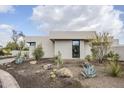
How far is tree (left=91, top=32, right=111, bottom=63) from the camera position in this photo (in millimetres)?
19578

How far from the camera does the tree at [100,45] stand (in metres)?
19.6

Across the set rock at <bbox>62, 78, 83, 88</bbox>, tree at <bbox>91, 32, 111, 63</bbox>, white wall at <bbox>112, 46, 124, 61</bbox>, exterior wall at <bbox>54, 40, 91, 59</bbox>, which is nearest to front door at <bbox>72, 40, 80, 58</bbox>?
exterior wall at <bbox>54, 40, 91, 59</bbox>

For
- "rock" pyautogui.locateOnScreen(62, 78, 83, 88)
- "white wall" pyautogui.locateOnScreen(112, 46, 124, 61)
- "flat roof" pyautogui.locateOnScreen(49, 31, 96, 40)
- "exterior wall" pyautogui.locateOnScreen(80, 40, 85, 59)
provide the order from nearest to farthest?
1. "rock" pyautogui.locateOnScreen(62, 78, 83, 88)
2. "white wall" pyautogui.locateOnScreen(112, 46, 124, 61)
3. "flat roof" pyautogui.locateOnScreen(49, 31, 96, 40)
4. "exterior wall" pyautogui.locateOnScreen(80, 40, 85, 59)

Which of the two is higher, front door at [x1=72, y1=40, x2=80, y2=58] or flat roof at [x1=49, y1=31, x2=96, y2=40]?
flat roof at [x1=49, y1=31, x2=96, y2=40]

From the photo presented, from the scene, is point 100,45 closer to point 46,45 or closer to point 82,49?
point 82,49

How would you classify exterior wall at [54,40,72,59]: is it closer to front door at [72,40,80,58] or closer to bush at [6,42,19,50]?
front door at [72,40,80,58]

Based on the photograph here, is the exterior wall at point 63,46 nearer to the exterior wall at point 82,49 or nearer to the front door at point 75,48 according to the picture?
the front door at point 75,48

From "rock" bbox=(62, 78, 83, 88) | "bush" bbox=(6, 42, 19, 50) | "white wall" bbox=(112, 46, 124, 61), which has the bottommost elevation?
"rock" bbox=(62, 78, 83, 88)

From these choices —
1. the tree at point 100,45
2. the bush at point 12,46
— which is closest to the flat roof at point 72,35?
the tree at point 100,45

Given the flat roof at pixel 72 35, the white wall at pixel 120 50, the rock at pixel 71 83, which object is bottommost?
the rock at pixel 71 83

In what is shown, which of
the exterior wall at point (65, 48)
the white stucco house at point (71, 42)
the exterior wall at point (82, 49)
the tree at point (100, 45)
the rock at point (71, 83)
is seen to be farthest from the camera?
the exterior wall at point (65, 48)

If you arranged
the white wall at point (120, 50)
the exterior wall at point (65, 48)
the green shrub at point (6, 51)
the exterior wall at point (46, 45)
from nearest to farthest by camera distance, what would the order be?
1. the white wall at point (120, 50)
2. the exterior wall at point (65, 48)
3. the exterior wall at point (46, 45)
4. the green shrub at point (6, 51)

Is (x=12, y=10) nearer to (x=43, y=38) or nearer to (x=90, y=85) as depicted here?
(x=43, y=38)
